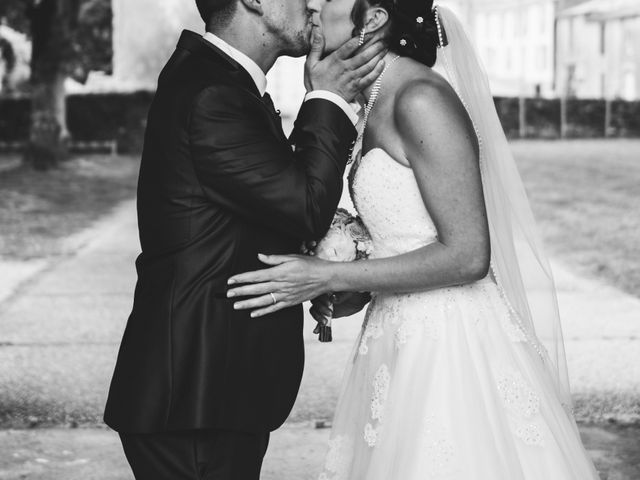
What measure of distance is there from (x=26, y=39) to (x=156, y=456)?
794 inches

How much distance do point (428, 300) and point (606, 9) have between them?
61.9ft

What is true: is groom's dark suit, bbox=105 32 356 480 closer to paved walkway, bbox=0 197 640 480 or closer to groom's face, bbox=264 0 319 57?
groom's face, bbox=264 0 319 57

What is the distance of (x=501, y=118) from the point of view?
74.2ft

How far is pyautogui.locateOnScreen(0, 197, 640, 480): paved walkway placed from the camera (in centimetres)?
556

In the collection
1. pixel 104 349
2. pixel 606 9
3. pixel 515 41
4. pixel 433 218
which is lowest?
pixel 104 349

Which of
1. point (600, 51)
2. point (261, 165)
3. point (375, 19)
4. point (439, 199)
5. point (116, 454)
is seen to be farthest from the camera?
point (600, 51)

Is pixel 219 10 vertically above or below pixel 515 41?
below

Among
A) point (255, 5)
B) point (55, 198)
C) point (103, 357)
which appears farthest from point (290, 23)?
point (55, 198)

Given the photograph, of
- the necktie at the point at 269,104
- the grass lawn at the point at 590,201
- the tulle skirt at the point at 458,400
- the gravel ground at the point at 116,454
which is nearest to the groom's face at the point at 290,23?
the necktie at the point at 269,104

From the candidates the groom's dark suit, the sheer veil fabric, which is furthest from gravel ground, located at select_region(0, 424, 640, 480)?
the groom's dark suit

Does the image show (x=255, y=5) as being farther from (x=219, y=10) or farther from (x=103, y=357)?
(x=103, y=357)

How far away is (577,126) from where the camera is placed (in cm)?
2258

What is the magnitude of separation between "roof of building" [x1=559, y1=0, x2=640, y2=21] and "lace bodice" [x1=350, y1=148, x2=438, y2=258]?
18.0 metres

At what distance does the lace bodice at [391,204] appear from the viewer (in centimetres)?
302
